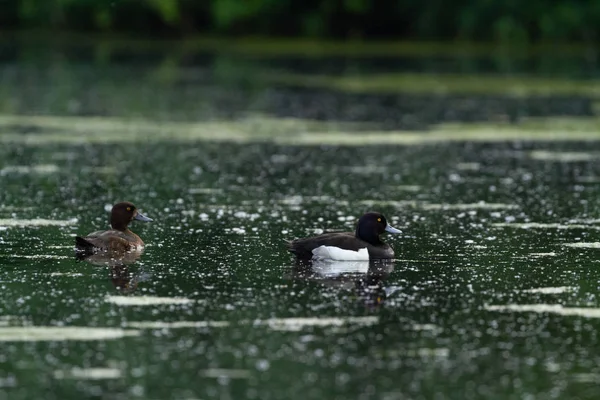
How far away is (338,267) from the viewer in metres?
11.6

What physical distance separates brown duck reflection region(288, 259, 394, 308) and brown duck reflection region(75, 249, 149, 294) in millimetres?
1163

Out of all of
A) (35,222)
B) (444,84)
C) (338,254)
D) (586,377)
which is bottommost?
(444,84)

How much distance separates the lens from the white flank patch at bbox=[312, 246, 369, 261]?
1174 cm

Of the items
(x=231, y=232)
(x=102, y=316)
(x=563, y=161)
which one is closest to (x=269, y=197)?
(x=231, y=232)

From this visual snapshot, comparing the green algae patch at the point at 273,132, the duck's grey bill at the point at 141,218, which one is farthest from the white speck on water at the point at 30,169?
the duck's grey bill at the point at 141,218

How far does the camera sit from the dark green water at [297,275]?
8.02 metres

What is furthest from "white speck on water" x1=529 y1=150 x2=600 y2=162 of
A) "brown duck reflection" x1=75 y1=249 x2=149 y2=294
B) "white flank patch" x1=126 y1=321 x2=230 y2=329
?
"white flank patch" x1=126 y1=321 x2=230 y2=329

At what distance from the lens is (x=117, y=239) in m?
12.1

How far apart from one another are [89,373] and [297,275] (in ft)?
11.1

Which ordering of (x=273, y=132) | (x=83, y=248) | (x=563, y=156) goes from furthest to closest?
(x=273, y=132), (x=563, y=156), (x=83, y=248)

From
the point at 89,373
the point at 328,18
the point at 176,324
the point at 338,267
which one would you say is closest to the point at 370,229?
the point at 338,267

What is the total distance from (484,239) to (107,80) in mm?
22389

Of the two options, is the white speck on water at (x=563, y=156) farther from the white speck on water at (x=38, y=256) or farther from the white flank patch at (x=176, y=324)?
the white flank patch at (x=176, y=324)

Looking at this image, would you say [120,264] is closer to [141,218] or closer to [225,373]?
[141,218]
